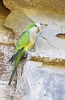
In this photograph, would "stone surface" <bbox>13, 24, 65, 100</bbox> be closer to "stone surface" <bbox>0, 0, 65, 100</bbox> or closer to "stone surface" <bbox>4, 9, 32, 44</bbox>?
"stone surface" <bbox>0, 0, 65, 100</bbox>

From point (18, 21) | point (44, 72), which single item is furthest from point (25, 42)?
point (44, 72)

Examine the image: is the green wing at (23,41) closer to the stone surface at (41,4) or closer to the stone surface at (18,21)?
the stone surface at (18,21)

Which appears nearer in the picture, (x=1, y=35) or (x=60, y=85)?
(x=60, y=85)

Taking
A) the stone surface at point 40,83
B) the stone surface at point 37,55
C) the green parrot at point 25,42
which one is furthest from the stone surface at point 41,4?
the stone surface at point 40,83

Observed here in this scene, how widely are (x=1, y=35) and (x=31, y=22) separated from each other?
19cm

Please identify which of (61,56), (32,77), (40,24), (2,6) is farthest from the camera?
(2,6)

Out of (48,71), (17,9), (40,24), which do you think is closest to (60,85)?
(48,71)

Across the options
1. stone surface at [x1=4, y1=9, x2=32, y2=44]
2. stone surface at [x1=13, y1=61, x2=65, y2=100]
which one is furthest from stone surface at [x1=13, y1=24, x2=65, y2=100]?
stone surface at [x1=4, y1=9, x2=32, y2=44]

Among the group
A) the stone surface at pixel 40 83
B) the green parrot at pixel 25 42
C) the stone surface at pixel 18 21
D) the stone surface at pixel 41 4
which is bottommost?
the stone surface at pixel 40 83

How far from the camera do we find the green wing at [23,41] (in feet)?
5.97

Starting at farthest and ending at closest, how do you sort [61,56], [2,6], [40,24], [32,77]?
[2,6], [40,24], [61,56], [32,77]

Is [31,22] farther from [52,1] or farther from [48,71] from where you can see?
[48,71]

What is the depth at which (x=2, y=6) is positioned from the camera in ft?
6.66

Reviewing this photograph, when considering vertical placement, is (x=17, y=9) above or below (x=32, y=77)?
above
